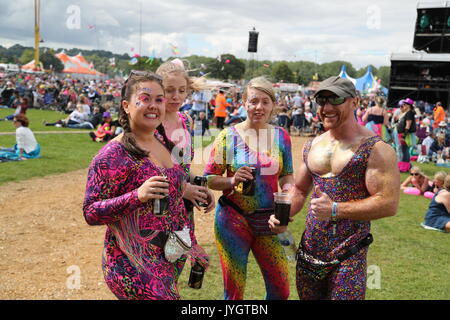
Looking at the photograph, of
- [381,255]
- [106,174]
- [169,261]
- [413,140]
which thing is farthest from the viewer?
[413,140]

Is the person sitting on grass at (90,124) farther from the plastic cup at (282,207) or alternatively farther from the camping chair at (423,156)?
the plastic cup at (282,207)

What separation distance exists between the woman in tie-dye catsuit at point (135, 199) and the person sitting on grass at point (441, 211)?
19.7 feet

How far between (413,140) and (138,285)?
39.2 feet

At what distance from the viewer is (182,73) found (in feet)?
11.3

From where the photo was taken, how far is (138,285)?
2.29 meters

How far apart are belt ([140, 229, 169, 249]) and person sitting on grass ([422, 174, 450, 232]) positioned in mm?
6101

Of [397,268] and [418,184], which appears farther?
[418,184]

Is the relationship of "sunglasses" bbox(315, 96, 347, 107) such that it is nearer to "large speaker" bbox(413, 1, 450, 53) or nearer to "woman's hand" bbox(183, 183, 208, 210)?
"woman's hand" bbox(183, 183, 208, 210)

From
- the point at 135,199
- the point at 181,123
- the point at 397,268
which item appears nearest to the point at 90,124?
the point at 397,268

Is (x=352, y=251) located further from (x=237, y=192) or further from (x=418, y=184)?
(x=418, y=184)

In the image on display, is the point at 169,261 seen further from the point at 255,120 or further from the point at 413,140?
the point at 413,140

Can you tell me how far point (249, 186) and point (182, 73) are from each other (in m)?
1.03
